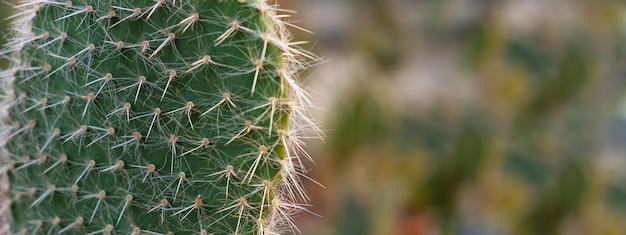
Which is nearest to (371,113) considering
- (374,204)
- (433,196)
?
(433,196)

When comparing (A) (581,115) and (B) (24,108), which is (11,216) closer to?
(B) (24,108)

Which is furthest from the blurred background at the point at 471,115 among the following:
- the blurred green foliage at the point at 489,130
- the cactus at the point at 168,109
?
the cactus at the point at 168,109

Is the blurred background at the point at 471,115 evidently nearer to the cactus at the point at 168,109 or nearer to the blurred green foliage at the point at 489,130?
the blurred green foliage at the point at 489,130

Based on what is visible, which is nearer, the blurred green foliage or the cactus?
the cactus

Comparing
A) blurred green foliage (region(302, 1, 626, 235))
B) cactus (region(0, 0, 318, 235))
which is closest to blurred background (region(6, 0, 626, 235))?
blurred green foliage (region(302, 1, 626, 235))

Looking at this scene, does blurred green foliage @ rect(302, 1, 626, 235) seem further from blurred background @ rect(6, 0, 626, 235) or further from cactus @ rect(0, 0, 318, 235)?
cactus @ rect(0, 0, 318, 235)

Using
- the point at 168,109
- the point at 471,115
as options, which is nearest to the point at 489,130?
the point at 471,115

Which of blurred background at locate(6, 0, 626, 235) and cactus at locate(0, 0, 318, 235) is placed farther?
blurred background at locate(6, 0, 626, 235)
